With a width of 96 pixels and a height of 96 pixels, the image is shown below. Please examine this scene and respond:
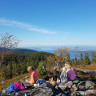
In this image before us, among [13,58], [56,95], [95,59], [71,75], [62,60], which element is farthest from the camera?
[13,58]

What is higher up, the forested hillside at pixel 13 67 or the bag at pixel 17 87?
the bag at pixel 17 87

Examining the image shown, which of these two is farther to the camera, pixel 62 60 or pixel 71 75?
pixel 62 60

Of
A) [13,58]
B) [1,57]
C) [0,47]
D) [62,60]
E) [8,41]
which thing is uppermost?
[8,41]

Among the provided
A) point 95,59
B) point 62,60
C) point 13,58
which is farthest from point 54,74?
point 13,58

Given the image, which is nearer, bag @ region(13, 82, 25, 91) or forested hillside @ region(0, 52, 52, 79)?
bag @ region(13, 82, 25, 91)

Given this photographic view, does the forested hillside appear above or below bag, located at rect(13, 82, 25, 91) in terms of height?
below

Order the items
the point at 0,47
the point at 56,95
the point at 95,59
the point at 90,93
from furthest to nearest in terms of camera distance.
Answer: the point at 95,59, the point at 0,47, the point at 90,93, the point at 56,95

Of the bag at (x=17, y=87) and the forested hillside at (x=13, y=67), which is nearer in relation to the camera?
the bag at (x=17, y=87)

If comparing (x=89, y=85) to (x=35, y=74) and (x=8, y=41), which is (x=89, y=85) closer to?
(x=35, y=74)

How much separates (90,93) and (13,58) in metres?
106

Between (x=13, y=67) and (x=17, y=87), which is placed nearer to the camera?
(x=17, y=87)

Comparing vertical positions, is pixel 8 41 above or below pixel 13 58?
above

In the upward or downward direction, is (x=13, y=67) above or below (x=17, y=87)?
below

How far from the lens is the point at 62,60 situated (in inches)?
790
